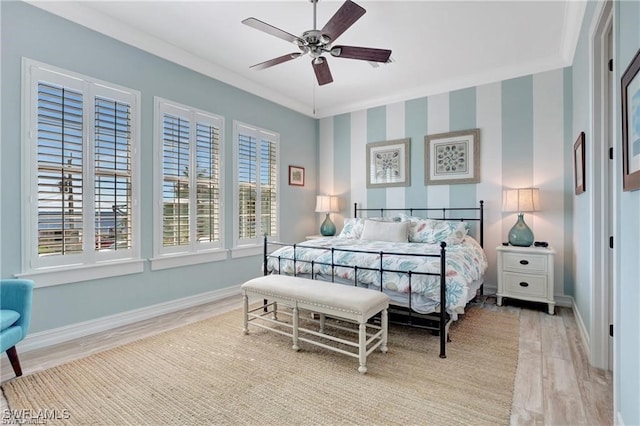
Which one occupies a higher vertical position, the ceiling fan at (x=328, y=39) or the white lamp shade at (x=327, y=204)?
the ceiling fan at (x=328, y=39)

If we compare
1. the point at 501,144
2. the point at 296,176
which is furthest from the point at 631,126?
the point at 296,176

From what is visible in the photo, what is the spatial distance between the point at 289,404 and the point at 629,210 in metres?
2.10

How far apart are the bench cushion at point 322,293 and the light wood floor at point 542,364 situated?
1039 millimetres

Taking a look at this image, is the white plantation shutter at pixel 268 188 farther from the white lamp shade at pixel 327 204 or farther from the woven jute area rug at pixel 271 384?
the woven jute area rug at pixel 271 384

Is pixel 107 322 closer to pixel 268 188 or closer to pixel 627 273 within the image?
pixel 268 188

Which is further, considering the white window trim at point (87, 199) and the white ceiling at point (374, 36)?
the white ceiling at point (374, 36)

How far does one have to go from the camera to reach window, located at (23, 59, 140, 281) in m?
2.66

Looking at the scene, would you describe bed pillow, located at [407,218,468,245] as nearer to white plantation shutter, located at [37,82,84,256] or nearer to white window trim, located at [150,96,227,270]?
white window trim, located at [150,96,227,270]

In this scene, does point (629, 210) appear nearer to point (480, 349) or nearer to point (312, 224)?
point (480, 349)

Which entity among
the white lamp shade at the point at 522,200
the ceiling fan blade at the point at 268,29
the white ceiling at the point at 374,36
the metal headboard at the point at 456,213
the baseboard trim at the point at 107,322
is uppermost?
the white ceiling at the point at 374,36

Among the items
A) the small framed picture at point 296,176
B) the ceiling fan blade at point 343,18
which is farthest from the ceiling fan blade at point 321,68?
the small framed picture at point 296,176

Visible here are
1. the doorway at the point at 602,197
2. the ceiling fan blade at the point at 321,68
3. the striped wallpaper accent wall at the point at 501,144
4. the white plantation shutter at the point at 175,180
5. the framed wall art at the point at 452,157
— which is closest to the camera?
the doorway at the point at 602,197

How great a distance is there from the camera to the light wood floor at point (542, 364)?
1.83 meters

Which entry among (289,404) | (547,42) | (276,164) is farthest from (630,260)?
(276,164)
